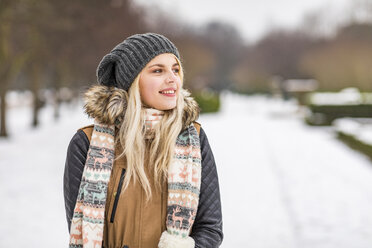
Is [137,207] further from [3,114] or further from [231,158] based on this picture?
[3,114]

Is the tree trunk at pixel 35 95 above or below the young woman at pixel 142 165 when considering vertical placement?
above

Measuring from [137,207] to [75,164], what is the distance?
34 centimetres

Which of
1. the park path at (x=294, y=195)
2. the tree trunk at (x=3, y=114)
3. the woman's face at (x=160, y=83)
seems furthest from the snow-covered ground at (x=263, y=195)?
the woman's face at (x=160, y=83)

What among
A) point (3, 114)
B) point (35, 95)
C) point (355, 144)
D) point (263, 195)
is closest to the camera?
point (263, 195)

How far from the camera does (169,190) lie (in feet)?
6.19

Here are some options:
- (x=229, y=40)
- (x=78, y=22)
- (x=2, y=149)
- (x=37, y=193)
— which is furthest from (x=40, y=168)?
(x=229, y=40)

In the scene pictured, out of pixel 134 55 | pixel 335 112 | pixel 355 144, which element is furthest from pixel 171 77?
pixel 335 112

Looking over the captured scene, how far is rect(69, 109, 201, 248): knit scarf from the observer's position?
1.84 meters

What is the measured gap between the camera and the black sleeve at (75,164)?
6.26 ft

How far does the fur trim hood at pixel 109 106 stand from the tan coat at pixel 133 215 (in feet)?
0.78

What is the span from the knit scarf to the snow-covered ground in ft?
10.4

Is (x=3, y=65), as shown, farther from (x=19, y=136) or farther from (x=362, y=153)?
(x=362, y=153)

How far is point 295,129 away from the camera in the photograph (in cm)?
1944

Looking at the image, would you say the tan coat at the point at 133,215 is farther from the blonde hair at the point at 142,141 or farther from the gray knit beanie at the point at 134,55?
the gray knit beanie at the point at 134,55
